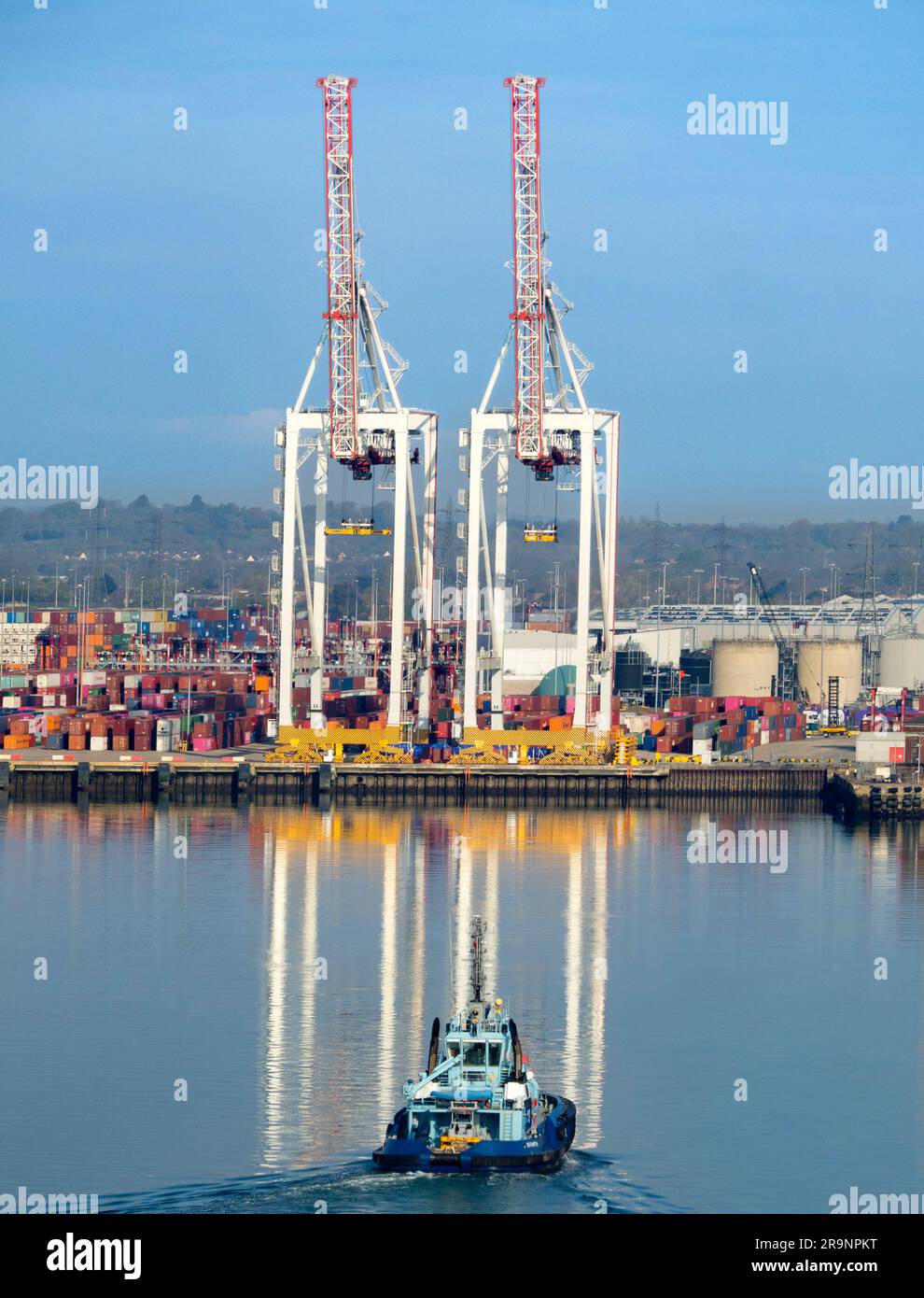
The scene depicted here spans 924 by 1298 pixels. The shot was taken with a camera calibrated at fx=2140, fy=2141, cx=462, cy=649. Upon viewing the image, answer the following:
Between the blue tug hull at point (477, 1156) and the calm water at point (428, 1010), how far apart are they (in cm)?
19

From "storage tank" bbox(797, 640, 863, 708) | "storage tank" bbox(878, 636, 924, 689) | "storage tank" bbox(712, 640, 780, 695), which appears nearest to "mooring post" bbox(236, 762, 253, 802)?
"storage tank" bbox(712, 640, 780, 695)

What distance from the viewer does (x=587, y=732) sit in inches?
2331

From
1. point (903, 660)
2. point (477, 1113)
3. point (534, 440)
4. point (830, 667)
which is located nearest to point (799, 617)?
point (903, 660)

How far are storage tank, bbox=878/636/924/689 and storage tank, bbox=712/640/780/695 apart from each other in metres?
6.89

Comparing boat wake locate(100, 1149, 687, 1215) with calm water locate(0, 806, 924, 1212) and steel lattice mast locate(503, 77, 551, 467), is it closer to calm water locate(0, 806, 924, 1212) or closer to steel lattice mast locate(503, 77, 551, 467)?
calm water locate(0, 806, 924, 1212)

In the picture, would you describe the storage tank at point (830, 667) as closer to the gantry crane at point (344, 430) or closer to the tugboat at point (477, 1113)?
the gantry crane at point (344, 430)

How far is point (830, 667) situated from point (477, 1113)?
64.9 m

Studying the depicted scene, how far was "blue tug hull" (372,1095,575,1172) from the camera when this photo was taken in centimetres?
1992

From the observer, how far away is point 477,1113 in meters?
20.6

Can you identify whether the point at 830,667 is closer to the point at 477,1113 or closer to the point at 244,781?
the point at 244,781

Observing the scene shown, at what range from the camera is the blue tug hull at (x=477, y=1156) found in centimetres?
1992

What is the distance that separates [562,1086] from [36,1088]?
574 cm

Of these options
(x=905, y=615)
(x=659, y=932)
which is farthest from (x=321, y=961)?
(x=905, y=615)

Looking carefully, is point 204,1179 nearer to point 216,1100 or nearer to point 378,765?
point 216,1100
